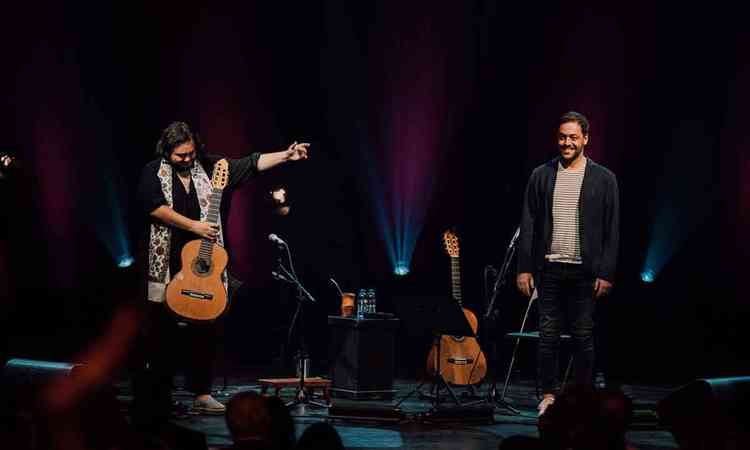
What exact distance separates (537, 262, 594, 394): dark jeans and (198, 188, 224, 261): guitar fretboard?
1957 millimetres

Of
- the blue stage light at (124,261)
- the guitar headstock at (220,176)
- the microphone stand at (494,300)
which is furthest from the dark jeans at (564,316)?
the blue stage light at (124,261)

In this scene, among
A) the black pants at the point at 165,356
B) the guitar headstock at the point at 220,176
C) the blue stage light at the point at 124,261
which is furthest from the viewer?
the blue stage light at the point at 124,261

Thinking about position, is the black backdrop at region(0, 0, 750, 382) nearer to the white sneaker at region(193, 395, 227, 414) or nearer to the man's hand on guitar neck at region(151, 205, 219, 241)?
the white sneaker at region(193, 395, 227, 414)

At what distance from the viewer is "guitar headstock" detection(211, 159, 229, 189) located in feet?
19.9

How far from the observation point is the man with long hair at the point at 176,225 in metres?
5.74

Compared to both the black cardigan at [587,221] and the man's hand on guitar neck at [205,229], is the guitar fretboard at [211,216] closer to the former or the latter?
the man's hand on guitar neck at [205,229]

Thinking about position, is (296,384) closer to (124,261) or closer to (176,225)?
(176,225)

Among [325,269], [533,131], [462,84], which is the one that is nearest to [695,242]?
[533,131]

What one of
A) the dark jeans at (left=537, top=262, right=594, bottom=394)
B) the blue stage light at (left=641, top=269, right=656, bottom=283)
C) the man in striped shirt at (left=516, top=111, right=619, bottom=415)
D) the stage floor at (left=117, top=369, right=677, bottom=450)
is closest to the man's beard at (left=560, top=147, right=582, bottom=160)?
the man in striped shirt at (left=516, top=111, right=619, bottom=415)

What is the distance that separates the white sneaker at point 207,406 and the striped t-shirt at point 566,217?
2218mm

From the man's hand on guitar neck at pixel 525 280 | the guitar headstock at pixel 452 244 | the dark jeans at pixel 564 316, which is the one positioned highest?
the guitar headstock at pixel 452 244

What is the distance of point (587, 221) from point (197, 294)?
229 centimetres

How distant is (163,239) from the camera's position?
593 cm

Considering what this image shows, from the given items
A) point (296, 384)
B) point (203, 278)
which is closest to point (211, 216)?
point (203, 278)
